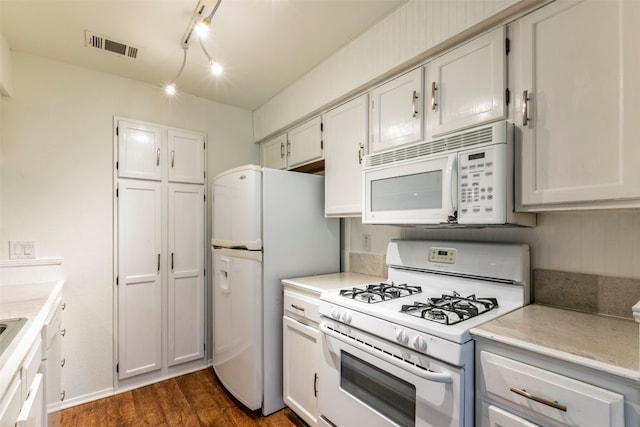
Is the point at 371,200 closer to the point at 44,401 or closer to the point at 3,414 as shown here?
the point at 3,414

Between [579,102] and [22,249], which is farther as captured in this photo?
[22,249]

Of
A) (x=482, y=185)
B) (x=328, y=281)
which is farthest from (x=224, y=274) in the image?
(x=482, y=185)

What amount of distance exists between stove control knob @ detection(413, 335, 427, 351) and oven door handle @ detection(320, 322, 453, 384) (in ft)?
0.27

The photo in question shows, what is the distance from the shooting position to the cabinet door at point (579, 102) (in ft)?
3.41

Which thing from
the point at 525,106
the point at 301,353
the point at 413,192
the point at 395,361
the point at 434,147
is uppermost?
the point at 525,106

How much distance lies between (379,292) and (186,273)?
1.83 metres

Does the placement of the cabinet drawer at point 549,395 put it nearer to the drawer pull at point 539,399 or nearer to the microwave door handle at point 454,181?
the drawer pull at point 539,399

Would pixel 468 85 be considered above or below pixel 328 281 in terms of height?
above

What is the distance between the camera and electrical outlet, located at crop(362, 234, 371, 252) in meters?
2.35

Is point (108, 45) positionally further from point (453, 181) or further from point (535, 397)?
point (535, 397)

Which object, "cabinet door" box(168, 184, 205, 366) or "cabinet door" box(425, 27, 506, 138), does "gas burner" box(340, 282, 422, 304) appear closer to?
"cabinet door" box(425, 27, 506, 138)

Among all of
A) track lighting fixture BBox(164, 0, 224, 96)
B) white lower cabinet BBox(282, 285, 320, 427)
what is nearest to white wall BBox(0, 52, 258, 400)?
track lighting fixture BBox(164, 0, 224, 96)

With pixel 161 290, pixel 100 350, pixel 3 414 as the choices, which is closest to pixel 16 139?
pixel 161 290

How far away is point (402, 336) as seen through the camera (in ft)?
4.10
